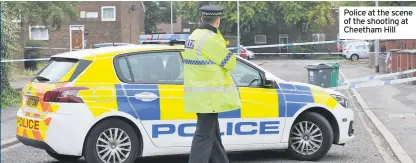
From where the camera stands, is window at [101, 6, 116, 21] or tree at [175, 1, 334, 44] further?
tree at [175, 1, 334, 44]

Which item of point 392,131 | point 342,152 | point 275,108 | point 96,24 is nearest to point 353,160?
point 342,152

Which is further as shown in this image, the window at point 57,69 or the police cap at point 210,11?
the window at point 57,69

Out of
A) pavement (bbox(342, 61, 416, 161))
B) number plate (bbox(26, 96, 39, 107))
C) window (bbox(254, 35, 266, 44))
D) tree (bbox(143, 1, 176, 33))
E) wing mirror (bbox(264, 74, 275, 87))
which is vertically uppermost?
tree (bbox(143, 1, 176, 33))

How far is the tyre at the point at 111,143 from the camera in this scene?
7.89 m

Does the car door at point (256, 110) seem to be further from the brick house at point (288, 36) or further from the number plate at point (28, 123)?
the brick house at point (288, 36)

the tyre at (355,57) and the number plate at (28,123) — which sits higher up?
the number plate at (28,123)

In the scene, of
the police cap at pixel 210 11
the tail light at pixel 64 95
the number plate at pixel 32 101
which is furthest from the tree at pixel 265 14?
the police cap at pixel 210 11

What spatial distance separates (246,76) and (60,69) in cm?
217

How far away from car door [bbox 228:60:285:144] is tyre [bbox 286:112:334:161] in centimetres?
27

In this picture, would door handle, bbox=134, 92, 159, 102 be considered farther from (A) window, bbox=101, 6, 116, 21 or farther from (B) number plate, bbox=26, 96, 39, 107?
(A) window, bbox=101, 6, 116, 21

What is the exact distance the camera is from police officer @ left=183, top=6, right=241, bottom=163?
21.7 ft

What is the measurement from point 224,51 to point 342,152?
12.1 ft

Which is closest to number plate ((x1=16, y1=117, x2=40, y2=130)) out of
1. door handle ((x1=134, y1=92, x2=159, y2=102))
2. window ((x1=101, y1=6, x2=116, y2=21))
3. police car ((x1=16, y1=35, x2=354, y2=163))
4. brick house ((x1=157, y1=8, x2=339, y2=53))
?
police car ((x1=16, y1=35, x2=354, y2=163))

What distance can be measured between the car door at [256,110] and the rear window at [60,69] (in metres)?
1.82
